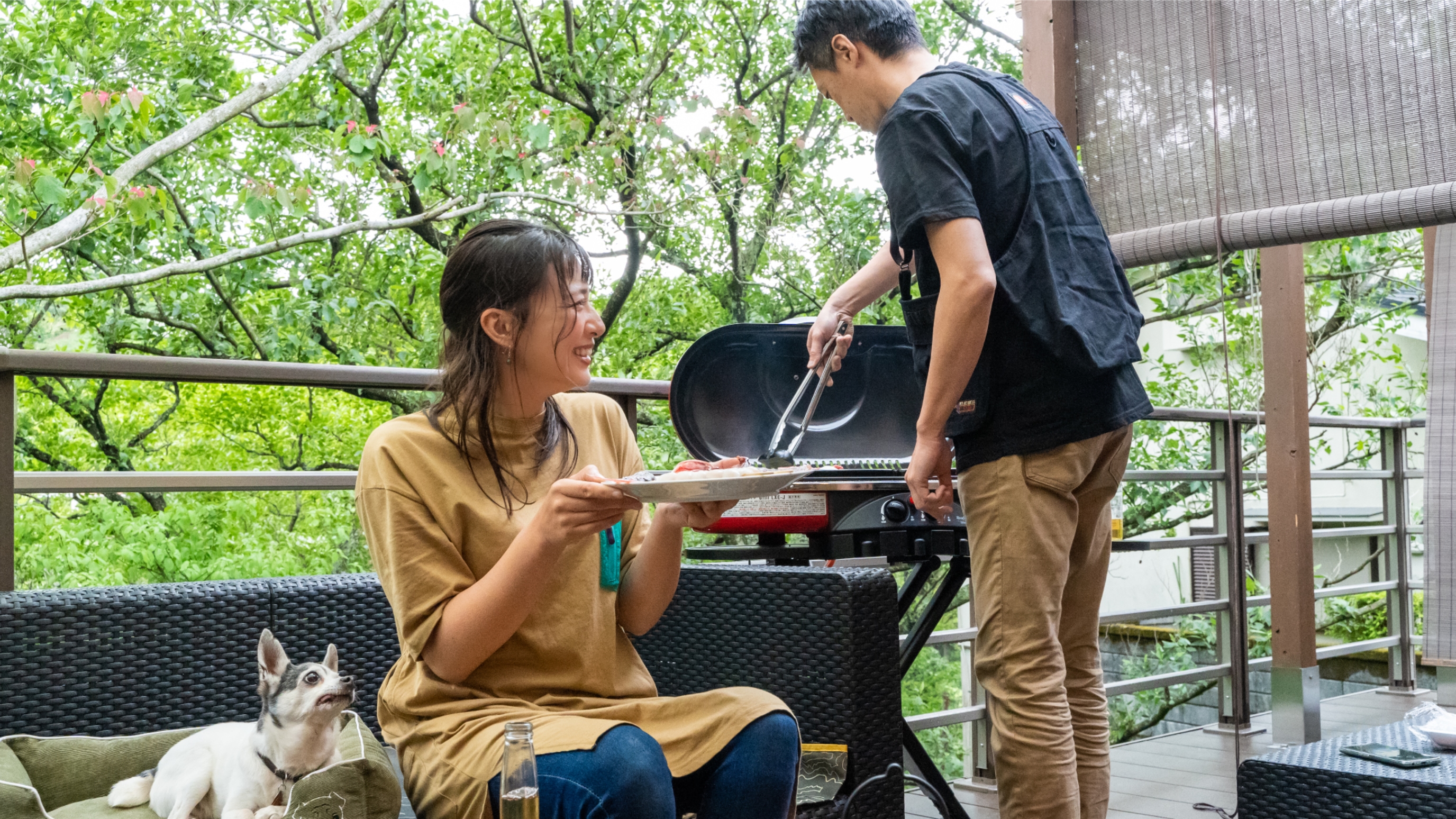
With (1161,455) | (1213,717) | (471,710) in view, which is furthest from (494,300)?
(1213,717)

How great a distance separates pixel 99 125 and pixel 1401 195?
4943mm

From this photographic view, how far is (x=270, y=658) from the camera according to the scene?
1151 millimetres

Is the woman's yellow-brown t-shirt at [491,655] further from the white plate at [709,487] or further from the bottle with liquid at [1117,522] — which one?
the bottle with liquid at [1117,522]

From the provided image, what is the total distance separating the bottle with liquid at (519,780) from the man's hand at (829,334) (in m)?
1.13

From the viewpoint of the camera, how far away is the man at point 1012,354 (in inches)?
A: 59.6

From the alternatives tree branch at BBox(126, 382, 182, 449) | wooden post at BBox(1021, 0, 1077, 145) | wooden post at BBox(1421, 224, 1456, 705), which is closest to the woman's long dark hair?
wooden post at BBox(1021, 0, 1077, 145)

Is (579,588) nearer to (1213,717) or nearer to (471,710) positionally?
(471,710)

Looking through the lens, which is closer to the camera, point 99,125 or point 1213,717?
point 99,125

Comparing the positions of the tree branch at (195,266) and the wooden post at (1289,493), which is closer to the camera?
the wooden post at (1289,493)

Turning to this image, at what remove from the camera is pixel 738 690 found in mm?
1271

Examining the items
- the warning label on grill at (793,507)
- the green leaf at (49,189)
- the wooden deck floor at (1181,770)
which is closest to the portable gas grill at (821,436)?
the warning label on grill at (793,507)

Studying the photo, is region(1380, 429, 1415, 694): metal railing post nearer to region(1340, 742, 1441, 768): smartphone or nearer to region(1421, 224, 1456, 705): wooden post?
region(1421, 224, 1456, 705): wooden post

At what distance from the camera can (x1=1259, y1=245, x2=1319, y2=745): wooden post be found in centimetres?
294

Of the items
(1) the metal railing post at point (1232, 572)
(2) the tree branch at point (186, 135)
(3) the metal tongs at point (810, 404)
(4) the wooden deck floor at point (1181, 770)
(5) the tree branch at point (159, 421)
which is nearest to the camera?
(3) the metal tongs at point (810, 404)
